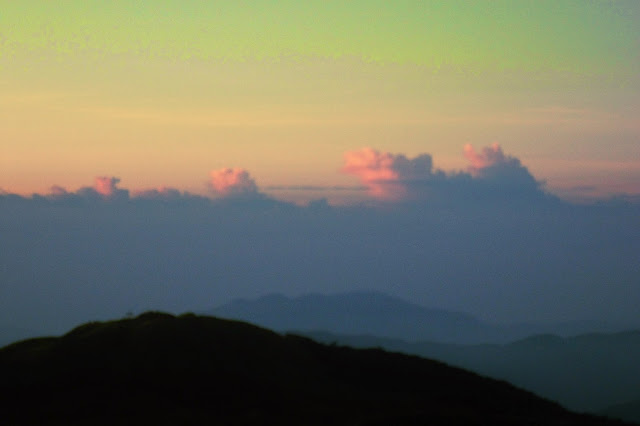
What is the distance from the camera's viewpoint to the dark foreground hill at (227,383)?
6309 centimetres

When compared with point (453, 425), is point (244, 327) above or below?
above

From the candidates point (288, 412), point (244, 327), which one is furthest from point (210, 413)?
point (244, 327)

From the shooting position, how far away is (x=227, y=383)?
69.6 metres

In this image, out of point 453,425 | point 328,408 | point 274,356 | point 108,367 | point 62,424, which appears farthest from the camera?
point 274,356

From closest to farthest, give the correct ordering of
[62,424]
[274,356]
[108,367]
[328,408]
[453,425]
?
[453,425]
[62,424]
[328,408]
[108,367]
[274,356]

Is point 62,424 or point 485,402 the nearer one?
point 62,424

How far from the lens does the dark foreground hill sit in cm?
6309

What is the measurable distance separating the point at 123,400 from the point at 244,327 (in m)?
17.4

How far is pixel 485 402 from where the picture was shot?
240 ft

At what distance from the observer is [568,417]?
68750mm

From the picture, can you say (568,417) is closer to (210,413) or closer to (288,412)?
(288,412)

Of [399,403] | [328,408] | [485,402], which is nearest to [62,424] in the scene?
[328,408]

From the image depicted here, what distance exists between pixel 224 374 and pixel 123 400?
31.4 feet

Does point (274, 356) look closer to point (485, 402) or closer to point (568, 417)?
point (485, 402)
